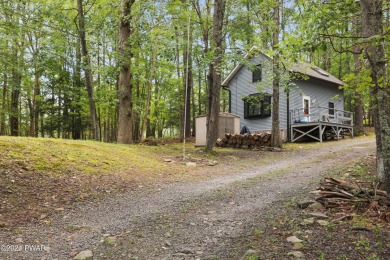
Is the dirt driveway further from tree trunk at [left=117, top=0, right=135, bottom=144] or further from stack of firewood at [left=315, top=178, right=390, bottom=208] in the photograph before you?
tree trunk at [left=117, top=0, right=135, bottom=144]

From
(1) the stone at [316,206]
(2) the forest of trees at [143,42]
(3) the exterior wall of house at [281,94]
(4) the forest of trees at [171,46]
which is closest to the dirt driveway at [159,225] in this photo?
(1) the stone at [316,206]

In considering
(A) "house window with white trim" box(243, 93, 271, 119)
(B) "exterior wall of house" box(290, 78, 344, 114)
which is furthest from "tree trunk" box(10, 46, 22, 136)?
(B) "exterior wall of house" box(290, 78, 344, 114)

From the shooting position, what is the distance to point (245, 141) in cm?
1384

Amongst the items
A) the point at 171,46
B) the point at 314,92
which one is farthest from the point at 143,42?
the point at 314,92

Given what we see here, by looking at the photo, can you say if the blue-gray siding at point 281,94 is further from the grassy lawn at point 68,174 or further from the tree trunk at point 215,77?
the grassy lawn at point 68,174

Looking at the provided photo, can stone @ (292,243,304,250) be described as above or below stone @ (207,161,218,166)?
below

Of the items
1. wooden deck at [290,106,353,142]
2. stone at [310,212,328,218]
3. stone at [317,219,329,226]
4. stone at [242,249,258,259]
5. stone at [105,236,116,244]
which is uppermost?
wooden deck at [290,106,353,142]

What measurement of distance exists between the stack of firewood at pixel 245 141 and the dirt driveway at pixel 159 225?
7.76m

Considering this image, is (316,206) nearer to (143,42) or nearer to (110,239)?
(110,239)

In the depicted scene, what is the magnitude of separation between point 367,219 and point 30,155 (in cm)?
621

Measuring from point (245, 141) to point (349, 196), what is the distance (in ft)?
33.1

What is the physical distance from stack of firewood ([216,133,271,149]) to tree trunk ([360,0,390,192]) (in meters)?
Answer: 9.58

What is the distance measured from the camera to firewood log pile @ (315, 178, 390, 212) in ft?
11.5

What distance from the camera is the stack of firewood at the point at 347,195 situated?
11.6 feet
